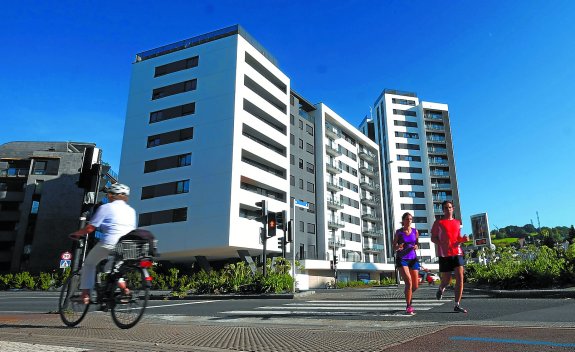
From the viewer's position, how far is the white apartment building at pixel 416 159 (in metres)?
81.2

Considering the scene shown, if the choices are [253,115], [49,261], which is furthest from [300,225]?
[49,261]

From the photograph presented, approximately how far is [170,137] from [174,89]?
17.8 feet

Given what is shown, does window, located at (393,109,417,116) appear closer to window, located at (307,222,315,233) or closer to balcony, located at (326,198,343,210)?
balcony, located at (326,198,343,210)

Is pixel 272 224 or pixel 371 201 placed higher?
pixel 371 201

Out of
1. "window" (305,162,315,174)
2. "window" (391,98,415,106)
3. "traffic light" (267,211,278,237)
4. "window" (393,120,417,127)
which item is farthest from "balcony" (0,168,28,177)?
"window" (391,98,415,106)

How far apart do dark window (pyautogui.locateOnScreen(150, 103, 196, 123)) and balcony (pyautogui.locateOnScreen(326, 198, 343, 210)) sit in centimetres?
2510

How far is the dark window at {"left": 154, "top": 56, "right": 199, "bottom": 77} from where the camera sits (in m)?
42.7

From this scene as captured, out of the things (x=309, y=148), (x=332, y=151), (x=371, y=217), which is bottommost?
(x=371, y=217)

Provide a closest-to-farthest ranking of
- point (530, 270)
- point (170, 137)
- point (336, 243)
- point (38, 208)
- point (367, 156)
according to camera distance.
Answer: point (530, 270) < point (170, 137) < point (38, 208) < point (336, 243) < point (367, 156)

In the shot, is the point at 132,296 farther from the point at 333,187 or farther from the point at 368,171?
the point at 368,171

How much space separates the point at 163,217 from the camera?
125ft

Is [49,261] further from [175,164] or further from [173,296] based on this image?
[173,296]

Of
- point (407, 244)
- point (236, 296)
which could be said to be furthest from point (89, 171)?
point (236, 296)

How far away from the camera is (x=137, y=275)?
15.0ft
